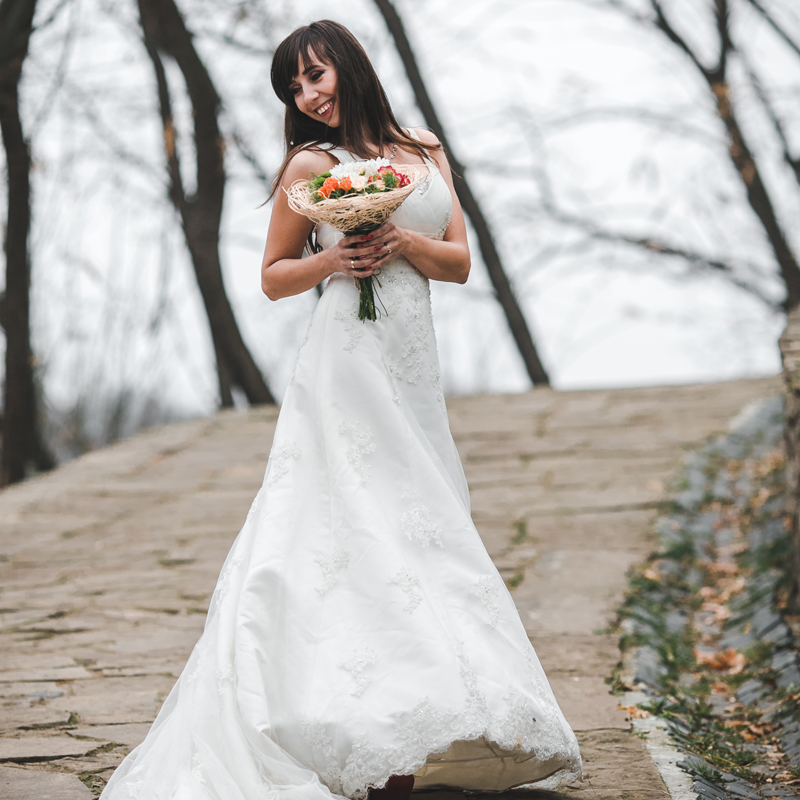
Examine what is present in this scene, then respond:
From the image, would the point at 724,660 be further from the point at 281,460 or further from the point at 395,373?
the point at 281,460

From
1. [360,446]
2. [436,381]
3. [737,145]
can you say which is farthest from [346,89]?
[737,145]

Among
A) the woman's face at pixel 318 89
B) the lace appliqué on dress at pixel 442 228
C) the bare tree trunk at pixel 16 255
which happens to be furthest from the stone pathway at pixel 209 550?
the woman's face at pixel 318 89

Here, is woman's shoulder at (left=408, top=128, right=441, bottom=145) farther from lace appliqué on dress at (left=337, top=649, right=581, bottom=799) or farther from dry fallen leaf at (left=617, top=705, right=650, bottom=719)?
dry fallen leaf at (left=617, top=705, right=650, bottom=719)

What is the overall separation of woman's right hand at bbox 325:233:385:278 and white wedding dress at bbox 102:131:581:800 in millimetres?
118

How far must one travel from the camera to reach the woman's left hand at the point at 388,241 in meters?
2.44

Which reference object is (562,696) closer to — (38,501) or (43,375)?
(38,501)

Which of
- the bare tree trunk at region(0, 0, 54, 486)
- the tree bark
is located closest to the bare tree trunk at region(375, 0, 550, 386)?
the bare tree trunk at region(0, 0, 54, 486)

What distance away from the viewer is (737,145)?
11.7 metres

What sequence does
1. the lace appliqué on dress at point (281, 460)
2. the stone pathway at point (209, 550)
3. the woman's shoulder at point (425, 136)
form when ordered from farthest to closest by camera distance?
1. the stone pathway at point (209, 550)
2. the woman's shoulder at point (425, 136)
3. the lace appliqué on dress at point (281, 460)

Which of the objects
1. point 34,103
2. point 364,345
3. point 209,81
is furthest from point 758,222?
point 364,345

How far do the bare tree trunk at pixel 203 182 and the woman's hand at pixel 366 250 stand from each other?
326 inches

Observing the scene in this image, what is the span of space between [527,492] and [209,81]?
6437mm

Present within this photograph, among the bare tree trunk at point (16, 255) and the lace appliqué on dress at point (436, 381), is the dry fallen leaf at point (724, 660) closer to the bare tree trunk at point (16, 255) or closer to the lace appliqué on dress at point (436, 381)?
the lace appliqué on dress at point (436, 381)

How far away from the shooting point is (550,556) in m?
5.06
